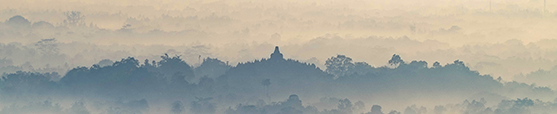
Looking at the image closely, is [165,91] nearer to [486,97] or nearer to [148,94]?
[148,94]

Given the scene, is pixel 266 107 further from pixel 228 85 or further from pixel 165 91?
pixel 165 91

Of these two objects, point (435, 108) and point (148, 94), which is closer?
point (435, 108)

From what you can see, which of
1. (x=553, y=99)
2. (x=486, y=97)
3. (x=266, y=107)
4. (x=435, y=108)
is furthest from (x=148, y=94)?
(x=553, y=99)

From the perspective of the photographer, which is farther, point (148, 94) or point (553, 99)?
point (148, 94)

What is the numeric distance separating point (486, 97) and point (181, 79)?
53.2 m

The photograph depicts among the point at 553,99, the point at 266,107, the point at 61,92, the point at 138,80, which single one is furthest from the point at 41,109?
the point at 553,99

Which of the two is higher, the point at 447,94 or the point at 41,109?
the point at 447,94

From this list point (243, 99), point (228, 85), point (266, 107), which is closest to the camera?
point (266, 107)

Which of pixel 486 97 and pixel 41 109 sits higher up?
pixel 486 97

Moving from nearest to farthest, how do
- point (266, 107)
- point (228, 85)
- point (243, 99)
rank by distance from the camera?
point (266, 107), point (243, 99), point (228, 85)

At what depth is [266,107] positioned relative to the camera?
82.1 meters

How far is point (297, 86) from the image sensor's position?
93.5m

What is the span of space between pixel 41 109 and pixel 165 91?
807 inches

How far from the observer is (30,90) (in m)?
89.9
